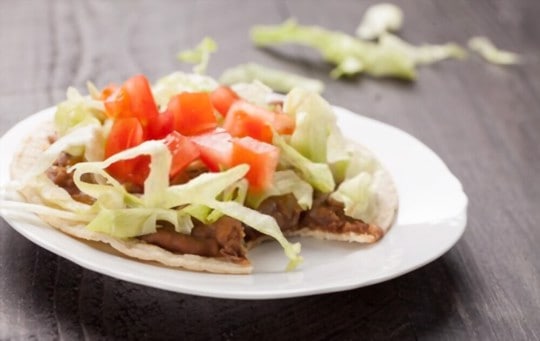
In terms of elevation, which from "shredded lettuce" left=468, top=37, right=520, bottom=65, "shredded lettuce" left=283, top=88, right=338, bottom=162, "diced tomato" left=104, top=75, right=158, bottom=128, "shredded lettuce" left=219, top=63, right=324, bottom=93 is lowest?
"shredded lettuce" left=468, top=37, right=520, bottom=65

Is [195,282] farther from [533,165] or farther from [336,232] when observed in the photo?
[533,165]

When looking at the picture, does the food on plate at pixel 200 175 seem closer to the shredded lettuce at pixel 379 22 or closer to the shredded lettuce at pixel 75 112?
the shredded lettuce at pixel 75 112

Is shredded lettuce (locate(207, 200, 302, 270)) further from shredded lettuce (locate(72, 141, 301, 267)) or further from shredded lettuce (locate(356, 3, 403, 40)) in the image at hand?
shredded lettuce (locate(356, 3, 403, 40))

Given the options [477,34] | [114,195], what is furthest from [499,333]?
[477,34]

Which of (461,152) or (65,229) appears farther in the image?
(461,152)

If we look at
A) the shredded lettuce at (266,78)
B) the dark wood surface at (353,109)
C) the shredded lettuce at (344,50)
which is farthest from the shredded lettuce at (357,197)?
the shredded lettuce at (344,50)

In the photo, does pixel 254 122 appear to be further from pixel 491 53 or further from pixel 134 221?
pixel 491 53

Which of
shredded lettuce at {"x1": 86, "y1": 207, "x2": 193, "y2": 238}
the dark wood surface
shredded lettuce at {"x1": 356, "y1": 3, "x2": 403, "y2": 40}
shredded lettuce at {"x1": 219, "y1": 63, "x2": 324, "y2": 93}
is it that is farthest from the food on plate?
shredded lettuce at {"x1": 356, "y1": 3, "x2": 403, "y2": 40}
